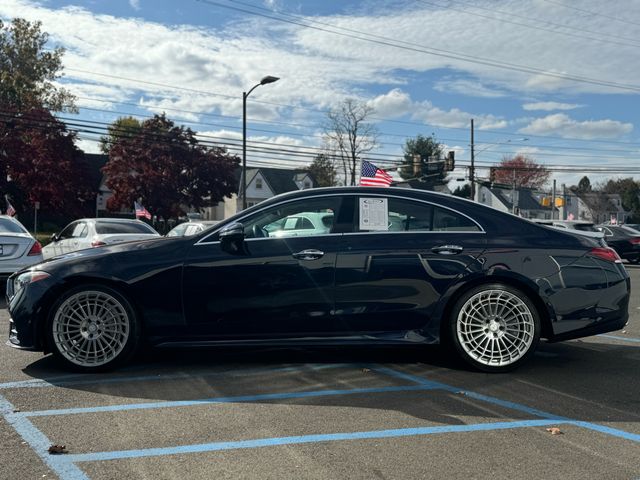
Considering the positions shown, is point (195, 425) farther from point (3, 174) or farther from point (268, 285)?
point (3, 174)

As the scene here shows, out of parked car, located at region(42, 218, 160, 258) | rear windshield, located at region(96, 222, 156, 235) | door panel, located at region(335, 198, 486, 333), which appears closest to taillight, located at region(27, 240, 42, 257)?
parked car, located at region(42, 218, 160, 258)

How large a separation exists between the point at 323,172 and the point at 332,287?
66006 mm

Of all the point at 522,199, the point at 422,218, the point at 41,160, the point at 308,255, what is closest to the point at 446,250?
the point at 422,218

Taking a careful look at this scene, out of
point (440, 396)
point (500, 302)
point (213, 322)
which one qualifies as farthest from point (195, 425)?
point (500, 302)

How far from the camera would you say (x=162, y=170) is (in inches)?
1667

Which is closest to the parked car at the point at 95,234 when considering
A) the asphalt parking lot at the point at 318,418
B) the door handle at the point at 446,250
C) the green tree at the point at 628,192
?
the asphalt parking lot at the point at 318,418

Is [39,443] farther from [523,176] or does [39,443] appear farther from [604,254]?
[523,176]

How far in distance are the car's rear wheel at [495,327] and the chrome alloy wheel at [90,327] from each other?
2811 mm

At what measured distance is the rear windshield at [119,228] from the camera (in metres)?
11.9

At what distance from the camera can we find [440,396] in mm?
4434

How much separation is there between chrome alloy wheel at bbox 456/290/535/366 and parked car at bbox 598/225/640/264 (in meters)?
18.7

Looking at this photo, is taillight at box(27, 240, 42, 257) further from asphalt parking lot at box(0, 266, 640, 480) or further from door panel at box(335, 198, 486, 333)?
door panel at box(335, 198, 486, 333)

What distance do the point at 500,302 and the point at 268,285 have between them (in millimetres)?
2001

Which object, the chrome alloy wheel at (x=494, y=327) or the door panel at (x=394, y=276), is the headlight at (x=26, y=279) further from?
the chrome alloy wheel at (x=494, y=327)
